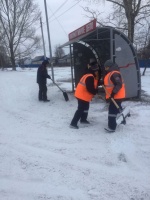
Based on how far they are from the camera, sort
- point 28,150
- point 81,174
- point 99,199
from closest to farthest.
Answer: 1. point 99,199
2. point 81,174
3. point 28,150

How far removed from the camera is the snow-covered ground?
3879mm

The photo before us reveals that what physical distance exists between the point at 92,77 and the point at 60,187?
127 inches

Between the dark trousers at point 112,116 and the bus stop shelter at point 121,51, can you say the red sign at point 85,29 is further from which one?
the dark trousers at point 112,116

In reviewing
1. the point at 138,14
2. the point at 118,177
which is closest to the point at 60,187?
the point at 118,177

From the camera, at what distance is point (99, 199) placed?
3.65 metres

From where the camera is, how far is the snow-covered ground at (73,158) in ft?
12.7

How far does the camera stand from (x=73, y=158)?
197 inches

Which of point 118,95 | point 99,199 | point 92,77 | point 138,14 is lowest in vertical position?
point 99,199

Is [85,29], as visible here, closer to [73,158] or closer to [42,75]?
[42,75]

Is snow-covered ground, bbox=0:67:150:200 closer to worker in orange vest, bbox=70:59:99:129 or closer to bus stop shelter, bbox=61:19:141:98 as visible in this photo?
worker in orange vest, bbox=70:59:99:129

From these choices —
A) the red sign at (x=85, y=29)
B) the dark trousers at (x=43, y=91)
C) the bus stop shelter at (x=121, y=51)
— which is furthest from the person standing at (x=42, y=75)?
the red sign at (x=85, y=29)

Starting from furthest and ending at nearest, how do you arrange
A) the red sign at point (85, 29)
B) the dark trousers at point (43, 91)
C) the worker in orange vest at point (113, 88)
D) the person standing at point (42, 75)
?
the dark trousers at point (43, 91) → the person standing at point (42, 75) → the red sign at point (85, 29) → the worker in orange vest at point (113, 88)

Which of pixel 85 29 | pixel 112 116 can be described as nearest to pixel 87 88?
pixel 112 116

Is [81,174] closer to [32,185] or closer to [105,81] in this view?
[32,185]
